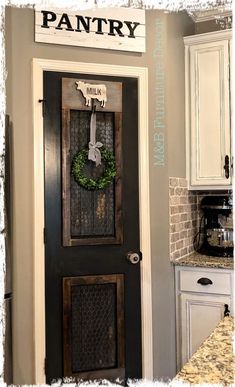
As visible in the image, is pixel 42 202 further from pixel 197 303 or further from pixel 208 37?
pixel 208 37

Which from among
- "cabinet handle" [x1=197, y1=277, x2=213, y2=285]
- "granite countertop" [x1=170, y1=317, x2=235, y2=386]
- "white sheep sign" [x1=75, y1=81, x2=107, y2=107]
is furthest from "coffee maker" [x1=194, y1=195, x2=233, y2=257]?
"granite countertop" [x1=170, y1=317, x2=235, y2=386]

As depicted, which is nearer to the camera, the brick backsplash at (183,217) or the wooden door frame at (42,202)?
the wooden door frame at (42,202)

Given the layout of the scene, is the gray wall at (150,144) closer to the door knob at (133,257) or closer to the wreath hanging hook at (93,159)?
the door knob at (133,257)

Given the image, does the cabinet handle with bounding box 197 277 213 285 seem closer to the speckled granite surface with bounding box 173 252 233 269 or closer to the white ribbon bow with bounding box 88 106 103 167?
the speckled granite surface with bounding box 173 252 233 269

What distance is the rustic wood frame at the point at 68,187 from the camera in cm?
231

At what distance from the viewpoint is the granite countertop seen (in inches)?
31.8

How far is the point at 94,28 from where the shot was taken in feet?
7.75

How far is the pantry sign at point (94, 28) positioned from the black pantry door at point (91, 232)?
0.65 ft

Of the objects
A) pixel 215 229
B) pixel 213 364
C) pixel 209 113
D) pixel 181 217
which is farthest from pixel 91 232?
pixel 213 364

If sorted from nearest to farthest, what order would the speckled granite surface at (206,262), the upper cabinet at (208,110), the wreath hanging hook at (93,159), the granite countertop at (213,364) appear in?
the granite countertop at (213,364)
the wreath hanging hook at (93,159)
the speckled granite surface at (206,262)
the upper cabinet at (208,110)

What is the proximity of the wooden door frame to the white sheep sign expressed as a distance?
82 mm

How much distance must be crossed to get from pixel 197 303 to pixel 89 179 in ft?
3.44

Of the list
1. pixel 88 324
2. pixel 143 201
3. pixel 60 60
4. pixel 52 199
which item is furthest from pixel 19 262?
pixel 60 60

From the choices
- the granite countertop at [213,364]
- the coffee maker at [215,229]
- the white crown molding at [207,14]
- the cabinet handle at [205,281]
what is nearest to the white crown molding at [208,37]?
the white crown molding at [207,14]
